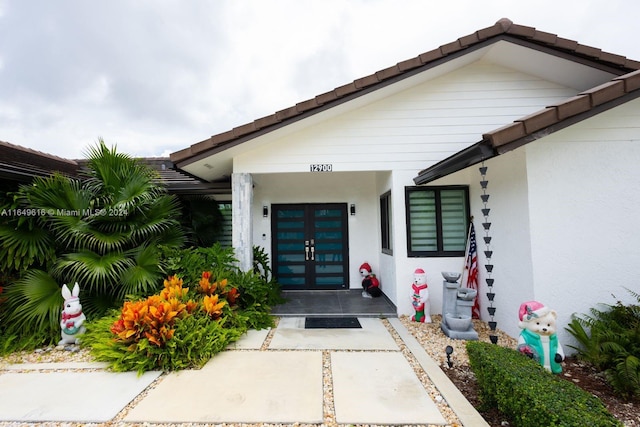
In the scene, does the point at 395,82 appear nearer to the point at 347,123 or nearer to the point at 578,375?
the point at 347,123

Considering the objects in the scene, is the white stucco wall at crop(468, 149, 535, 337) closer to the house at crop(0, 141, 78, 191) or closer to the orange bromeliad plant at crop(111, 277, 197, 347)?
the orange bromeliad plant at crop(111, 277, 197, 347)

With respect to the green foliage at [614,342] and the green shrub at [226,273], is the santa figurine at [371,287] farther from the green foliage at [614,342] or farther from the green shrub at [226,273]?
the green foliage at [614,342]

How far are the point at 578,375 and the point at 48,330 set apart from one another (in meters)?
7.20

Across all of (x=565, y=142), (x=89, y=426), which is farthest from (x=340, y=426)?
(x=565, y=142)

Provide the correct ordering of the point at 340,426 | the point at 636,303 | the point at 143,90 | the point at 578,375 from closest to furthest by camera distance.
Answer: the point at 340,426 < the point at 578,375 < the point at 636,303 < the point at 143,90

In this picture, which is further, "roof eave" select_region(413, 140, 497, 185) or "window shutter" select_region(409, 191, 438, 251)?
"window shutter" select_region(409, 191, 438, 251)

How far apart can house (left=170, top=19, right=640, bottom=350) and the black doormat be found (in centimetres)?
104

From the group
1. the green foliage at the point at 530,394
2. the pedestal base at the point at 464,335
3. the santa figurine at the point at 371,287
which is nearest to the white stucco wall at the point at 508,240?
the pedestal base at the point at 464,335

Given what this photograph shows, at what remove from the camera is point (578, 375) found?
10.7 ft

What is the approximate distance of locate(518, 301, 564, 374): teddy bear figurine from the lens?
10.2 feet

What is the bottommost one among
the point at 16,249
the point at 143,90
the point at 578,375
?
the point at 578,375

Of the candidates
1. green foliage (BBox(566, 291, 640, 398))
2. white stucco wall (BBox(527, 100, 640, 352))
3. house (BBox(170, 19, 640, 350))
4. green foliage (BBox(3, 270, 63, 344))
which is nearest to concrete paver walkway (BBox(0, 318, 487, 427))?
green foliage (BBox(3, 270, 63, 344))

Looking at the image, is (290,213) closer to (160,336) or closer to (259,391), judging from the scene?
(160,336)

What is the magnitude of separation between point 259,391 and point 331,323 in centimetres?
233
